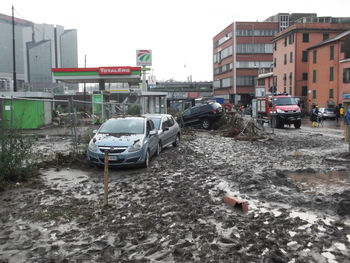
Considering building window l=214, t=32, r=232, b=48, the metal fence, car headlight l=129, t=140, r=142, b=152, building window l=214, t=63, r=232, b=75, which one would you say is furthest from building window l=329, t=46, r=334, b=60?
car headlight l=129, t=140, r=142, b=152

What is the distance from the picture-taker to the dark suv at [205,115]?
25.8 metres

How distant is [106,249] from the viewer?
4586 millimetres

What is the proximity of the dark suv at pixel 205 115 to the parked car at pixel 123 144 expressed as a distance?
14388mm

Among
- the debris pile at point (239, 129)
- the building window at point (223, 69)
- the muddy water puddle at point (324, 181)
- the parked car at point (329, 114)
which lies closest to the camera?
the muddy water puddle at point (324, 181)

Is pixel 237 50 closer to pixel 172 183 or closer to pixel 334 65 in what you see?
pixel 334 65

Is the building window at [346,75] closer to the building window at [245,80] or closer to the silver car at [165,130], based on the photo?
the silver car at [165,130]

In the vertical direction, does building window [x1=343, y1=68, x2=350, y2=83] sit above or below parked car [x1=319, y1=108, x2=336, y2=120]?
above

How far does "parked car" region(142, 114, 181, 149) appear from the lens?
13667 mm

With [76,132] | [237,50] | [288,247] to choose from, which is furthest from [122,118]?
[237,50]

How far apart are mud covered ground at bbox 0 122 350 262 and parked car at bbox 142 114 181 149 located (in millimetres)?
3376

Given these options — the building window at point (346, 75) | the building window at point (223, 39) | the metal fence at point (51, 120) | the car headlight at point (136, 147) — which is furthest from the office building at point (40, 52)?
the car headlight at point (136, 147)

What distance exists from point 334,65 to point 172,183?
47613 mm

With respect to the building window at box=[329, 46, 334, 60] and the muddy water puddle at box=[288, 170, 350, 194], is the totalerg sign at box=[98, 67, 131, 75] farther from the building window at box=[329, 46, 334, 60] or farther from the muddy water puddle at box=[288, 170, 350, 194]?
the building window at box=[329, 46, 334, 60]

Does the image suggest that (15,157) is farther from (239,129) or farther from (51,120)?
(51,120)
